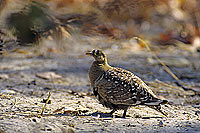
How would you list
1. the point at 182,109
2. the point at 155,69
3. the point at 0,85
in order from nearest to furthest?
the point at 182,109 < the point at 0,85 < the point at 155,69

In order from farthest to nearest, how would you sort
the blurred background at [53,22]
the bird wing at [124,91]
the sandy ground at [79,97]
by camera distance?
the bird wing at [124,91] < the sandy ground at [79,97] < the blurred background at [53,22]

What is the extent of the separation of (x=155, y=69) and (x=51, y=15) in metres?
5.00

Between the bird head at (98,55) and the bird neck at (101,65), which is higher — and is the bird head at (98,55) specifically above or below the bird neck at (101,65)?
above

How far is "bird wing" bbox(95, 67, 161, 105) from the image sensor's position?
11.3 feet

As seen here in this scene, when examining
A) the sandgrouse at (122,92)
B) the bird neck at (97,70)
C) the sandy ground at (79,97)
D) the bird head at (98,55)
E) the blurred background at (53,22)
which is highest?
the blurred background at (53,22)

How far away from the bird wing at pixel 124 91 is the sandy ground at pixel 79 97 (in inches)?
8.2

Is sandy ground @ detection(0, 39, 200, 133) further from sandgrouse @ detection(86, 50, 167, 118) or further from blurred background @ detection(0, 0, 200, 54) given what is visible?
blurred background @ detection(0, 0, 200, 54)

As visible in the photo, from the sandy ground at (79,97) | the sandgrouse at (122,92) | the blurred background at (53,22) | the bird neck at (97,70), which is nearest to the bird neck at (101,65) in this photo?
the bird neck at (97,70)

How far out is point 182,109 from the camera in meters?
4.16

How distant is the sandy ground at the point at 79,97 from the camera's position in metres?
3.04

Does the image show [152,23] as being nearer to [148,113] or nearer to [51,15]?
[148,113]

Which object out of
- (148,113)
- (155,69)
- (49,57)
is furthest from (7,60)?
(148,113)

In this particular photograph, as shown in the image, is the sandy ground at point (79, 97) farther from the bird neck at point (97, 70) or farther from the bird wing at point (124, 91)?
the bird neck at point (97, 70)

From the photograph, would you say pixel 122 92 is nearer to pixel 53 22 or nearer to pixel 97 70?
pixel 97 70
